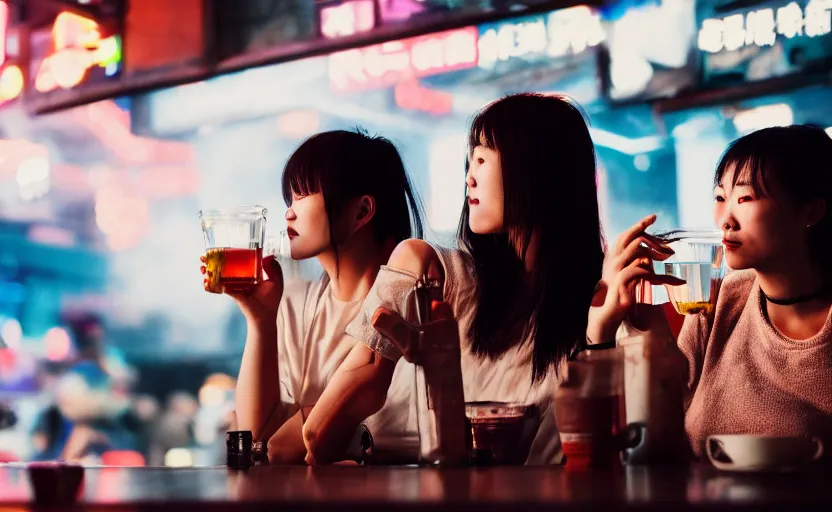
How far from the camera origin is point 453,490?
899 millimetres

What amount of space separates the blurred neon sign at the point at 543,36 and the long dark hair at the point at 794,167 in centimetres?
181

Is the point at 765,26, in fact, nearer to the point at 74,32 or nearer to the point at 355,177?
the point at 355,177

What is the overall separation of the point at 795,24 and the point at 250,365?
2284mm

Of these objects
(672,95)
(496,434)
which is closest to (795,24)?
(672,95)

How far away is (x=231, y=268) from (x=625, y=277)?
0.72 m

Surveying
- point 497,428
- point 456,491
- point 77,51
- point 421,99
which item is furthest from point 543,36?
point 456,491

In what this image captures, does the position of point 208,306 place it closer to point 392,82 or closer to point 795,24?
point 392,82

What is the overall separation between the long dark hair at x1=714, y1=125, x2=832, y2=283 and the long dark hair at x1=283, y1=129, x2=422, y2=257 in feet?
2.76

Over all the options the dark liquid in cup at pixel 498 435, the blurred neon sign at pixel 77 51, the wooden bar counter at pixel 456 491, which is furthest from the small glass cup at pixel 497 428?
the blurred neon sign at pixel 77 51

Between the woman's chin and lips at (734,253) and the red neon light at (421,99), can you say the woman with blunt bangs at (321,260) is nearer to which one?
the woman's chin and lips at (734,253)

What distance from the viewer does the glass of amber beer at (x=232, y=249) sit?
1.71 meters

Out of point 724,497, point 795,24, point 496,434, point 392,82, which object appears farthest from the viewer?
point 392,82

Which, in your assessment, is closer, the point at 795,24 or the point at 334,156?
the point at 334,156

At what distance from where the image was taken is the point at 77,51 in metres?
4.61
